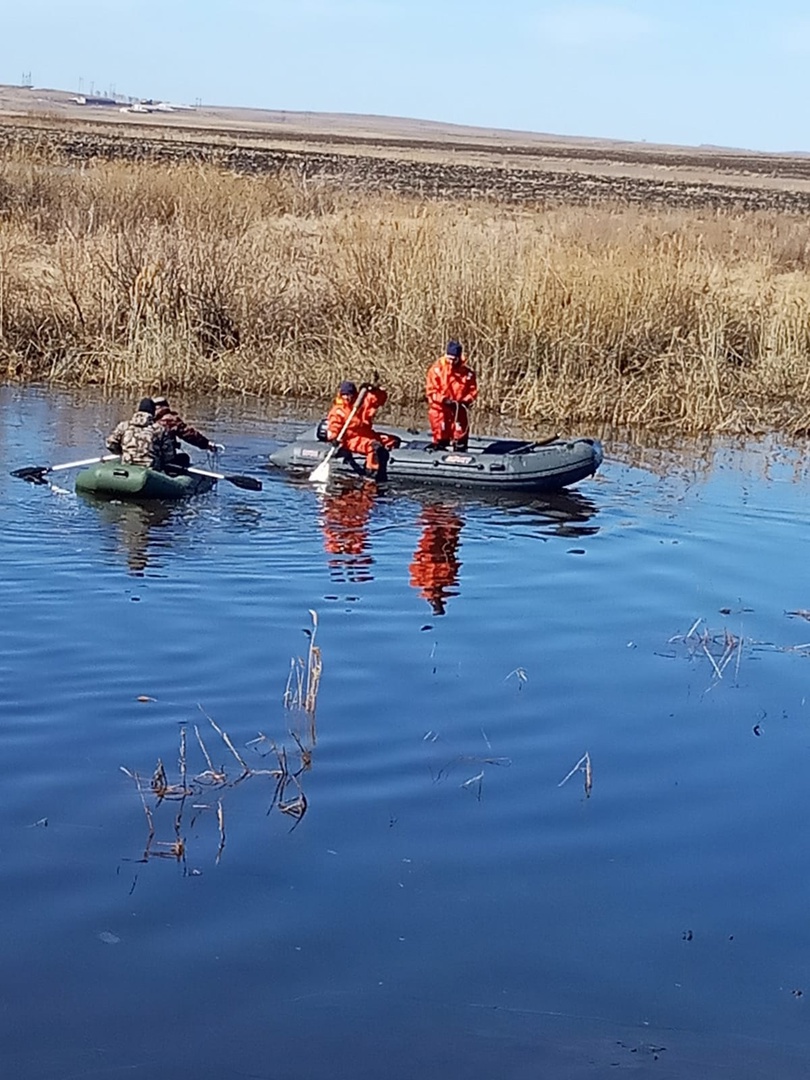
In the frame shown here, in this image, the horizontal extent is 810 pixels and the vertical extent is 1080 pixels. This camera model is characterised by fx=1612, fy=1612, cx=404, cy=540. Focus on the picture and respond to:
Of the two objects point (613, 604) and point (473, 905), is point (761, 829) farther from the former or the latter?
point (613, 604)

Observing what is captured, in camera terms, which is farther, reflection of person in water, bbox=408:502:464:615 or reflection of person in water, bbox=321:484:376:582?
reflection of person in water, bbox=321:484:376:582

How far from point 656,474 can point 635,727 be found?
799cm

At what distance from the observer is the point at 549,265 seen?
1898 cm

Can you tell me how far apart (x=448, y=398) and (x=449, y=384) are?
0.13m

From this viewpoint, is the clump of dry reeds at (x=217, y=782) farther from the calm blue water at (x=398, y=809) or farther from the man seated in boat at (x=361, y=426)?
the man seated in boat at (x=361, y=426)

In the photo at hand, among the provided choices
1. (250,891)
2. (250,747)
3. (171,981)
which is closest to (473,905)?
(250,891)

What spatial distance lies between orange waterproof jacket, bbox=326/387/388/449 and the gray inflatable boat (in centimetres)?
14

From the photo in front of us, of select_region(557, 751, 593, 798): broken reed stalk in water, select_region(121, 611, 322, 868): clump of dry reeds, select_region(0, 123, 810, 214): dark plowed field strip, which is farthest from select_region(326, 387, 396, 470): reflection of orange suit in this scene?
select_region(0, 123, 810, 214): dark plowed field strip

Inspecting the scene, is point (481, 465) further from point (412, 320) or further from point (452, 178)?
point (452, 178)

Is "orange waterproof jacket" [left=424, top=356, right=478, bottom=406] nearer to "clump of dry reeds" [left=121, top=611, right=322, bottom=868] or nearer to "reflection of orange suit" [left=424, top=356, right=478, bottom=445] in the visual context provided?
"reflection of orange suit" [left=424, top=356, right=478, bottom=445]

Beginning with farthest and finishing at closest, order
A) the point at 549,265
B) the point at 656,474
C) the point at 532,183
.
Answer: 1. the point at 532,183
2. the point at 549,265
3. the point at 656,474

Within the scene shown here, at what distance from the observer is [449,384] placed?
49.2 feet

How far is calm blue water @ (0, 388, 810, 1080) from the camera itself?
16.5 ft

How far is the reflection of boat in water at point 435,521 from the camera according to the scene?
11234 millimetres
